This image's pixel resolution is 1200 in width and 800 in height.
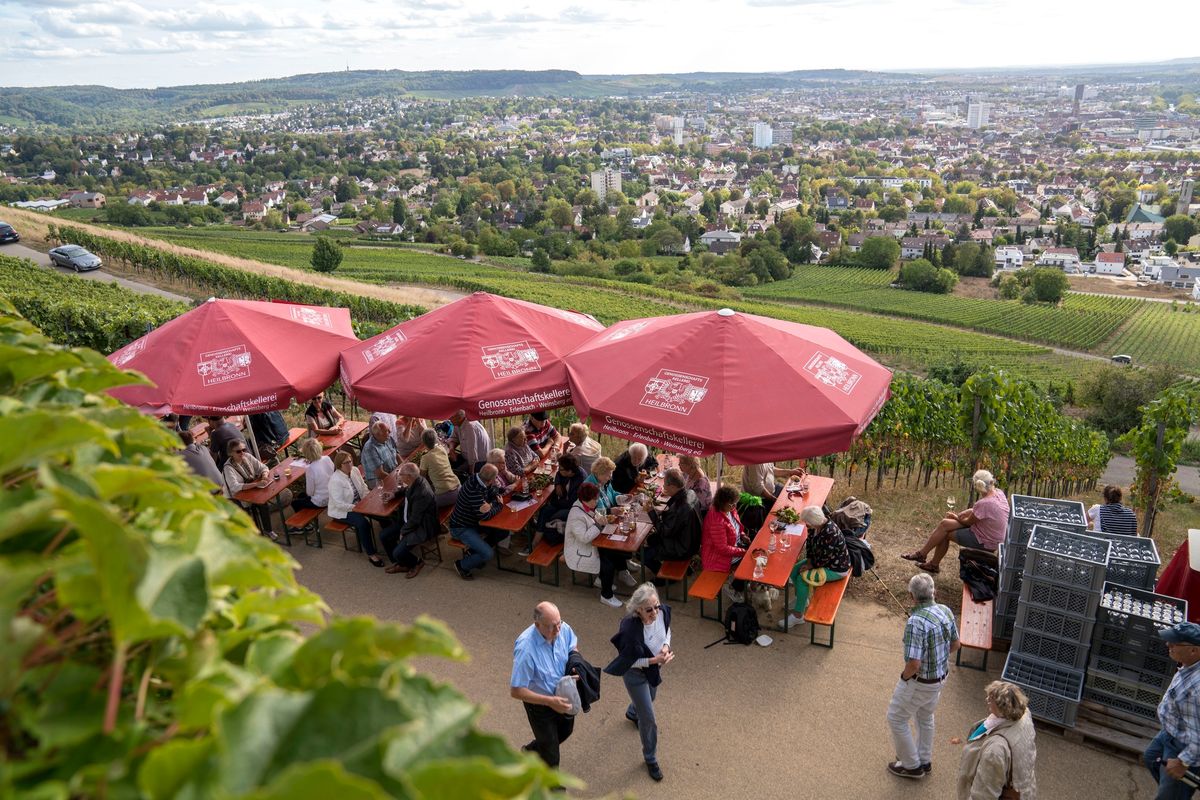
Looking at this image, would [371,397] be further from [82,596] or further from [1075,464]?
[1075,464]

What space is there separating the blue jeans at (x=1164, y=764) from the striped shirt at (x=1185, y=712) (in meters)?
0.09

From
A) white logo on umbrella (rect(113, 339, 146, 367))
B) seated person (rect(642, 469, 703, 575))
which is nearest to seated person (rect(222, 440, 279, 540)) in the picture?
white logo on umbrella (rect(113, 339, 146, 367))

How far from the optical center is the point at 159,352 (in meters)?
8.78

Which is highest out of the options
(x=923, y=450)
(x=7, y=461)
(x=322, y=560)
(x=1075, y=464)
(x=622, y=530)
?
(x=7, y=461)

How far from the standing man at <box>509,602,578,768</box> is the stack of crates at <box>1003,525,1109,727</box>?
349cm

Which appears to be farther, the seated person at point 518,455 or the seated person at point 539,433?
the seated person at point 539,433

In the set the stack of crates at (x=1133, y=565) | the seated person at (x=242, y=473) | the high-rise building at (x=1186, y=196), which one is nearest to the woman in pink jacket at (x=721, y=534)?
the stack of crates at (x=1133, y=565)

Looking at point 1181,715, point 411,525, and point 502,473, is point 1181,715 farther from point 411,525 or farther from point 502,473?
point 411,525

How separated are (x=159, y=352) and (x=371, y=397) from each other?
2.60 meters

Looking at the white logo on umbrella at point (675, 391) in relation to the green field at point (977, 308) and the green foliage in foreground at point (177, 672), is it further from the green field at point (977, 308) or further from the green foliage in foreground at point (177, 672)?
the green field at point (977, 308)

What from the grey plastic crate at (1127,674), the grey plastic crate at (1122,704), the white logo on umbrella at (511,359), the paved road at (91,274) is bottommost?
the paved road at (91,274)

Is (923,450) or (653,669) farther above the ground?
(653,669)

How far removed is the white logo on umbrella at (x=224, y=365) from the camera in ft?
27.8

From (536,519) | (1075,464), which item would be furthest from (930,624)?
(1075,464)
